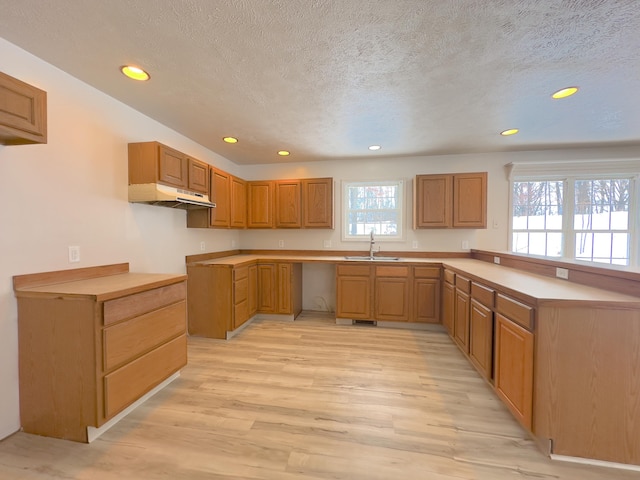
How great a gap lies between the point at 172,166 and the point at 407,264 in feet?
9.74

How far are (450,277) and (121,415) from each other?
3267 millimetres

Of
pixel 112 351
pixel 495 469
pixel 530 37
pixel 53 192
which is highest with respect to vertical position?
pixel 530 37

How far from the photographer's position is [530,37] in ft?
4.97

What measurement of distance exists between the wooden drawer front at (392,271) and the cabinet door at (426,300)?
0.17 meters

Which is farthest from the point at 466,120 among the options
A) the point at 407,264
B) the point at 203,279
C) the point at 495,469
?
the point at 203,279

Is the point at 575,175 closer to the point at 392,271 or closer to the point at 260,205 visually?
the point at 392,271

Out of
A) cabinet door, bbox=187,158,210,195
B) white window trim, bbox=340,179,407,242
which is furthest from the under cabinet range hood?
white window trim, bbox=340,179,407,242

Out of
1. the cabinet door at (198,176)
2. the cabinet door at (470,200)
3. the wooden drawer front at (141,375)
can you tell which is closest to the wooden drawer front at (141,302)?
the wooden drawer front at (141,375)

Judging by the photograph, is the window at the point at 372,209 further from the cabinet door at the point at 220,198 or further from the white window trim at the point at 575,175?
the cabinet door at the point at 220,198

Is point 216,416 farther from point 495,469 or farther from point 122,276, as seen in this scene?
point 495,469

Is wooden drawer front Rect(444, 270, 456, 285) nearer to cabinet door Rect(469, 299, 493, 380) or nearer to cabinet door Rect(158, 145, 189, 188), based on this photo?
cabinet door Rect(469, 299, 493, 380)

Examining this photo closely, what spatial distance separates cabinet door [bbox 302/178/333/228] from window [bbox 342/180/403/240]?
1.21 ft

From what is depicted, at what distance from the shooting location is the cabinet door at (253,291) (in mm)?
3590

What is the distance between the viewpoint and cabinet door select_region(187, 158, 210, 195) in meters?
2.83
